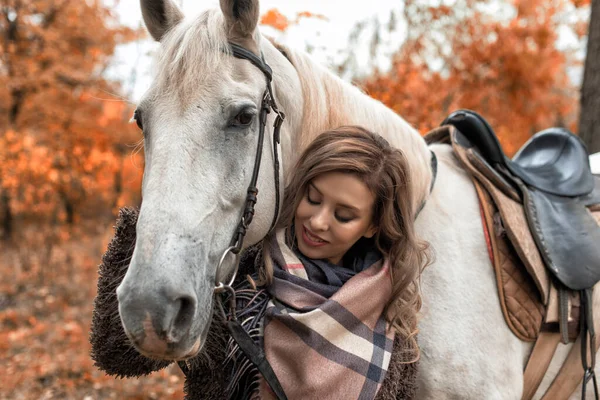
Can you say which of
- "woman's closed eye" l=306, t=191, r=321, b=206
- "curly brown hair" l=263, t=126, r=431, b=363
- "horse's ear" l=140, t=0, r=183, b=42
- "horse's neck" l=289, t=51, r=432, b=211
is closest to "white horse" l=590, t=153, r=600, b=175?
"horse's neck" l=289, t=51, r=432, b=211

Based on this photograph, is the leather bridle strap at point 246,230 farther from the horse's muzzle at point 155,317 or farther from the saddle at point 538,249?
the saddle at point 538,249

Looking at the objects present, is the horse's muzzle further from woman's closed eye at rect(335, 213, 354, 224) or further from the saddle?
the saddle

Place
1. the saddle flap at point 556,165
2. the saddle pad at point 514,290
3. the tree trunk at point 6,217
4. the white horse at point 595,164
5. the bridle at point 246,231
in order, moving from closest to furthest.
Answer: the bridle at point 246,231, the saddle pad at point 514,290, the saddle flap at point 556,165, the white horse at point 595,164, the tree trunk at point 6,217

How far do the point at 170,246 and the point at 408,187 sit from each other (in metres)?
0.89

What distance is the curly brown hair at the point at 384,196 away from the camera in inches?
63.8

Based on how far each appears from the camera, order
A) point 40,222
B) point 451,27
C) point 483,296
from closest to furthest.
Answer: point 483,296 → point 451,27 → point 40,222

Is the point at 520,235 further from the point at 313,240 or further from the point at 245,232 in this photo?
the point at 245,232

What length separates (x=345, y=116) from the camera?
1938mm

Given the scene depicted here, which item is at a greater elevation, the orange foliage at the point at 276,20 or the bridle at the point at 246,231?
the orange foliage at the point at 276,20

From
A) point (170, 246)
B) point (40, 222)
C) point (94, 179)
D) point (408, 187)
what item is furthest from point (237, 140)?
point (40, 222)

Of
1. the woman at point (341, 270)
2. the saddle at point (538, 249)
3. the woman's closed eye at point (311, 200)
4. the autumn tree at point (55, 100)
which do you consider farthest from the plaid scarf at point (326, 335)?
the autumn tree at point (55, 100)

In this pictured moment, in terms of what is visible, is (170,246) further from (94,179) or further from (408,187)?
(94,179)

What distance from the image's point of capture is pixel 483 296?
187cm

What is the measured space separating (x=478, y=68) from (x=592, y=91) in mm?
3695
